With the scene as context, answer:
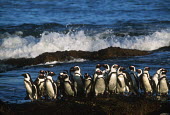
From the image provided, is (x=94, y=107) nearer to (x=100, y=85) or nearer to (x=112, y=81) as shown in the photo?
(x=100, y=85)

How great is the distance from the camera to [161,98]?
12.2 m

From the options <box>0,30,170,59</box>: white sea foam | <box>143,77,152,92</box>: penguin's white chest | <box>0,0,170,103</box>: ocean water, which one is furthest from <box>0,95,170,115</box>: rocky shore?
<box>0,30,170,59</box>: white sea foam

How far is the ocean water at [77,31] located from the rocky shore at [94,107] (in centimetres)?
150

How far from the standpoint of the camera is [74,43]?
2614cm

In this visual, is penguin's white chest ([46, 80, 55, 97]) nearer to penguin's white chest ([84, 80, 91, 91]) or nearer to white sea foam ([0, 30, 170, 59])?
penguin's white chest ([84, 80, 91, 91])

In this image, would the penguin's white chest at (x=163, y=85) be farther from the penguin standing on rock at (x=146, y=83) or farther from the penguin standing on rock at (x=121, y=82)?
the penguin standing on rock at (x=121, y=82)

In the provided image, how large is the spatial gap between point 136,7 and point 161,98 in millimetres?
31133

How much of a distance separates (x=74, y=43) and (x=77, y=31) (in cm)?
354

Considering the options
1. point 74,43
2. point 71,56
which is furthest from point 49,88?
point 74,43

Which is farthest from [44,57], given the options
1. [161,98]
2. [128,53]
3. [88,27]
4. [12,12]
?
[12,12]

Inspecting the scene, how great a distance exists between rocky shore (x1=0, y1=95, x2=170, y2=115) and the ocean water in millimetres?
1502

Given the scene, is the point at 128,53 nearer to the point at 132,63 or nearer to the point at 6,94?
the point at 132,63

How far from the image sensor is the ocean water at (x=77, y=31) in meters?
18.4

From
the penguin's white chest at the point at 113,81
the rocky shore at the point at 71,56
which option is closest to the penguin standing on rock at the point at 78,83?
the penguin's white chest at the point at 113,81
